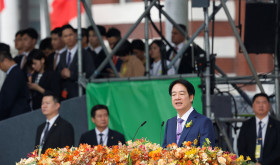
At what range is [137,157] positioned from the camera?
5262 mm

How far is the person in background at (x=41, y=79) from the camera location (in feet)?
34.5

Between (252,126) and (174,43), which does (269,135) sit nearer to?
(252,126)

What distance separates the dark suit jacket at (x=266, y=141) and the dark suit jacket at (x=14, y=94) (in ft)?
10.2

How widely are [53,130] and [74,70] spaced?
79.3 inches

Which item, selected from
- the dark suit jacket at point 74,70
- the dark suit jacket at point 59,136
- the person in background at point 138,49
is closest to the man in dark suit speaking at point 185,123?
the dark suit jacket at point 59,136

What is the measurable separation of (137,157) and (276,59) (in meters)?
5.57

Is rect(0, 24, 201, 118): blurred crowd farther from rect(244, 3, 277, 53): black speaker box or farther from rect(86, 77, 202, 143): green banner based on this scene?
rect(244, 3, 277, 53): black speaker box

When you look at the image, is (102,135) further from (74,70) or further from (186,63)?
(186,63)

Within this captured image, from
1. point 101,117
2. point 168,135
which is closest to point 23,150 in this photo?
point 101,117

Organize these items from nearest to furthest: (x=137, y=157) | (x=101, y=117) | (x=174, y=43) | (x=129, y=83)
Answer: (x=137, y=157) → (x=101, y=117) → (x=129, y=83) → (x=174, y=43)

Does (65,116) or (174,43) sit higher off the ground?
(174,43)

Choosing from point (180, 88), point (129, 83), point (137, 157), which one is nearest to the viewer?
point (137, 157)

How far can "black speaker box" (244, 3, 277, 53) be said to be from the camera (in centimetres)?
1041

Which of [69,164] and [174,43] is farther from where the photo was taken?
[174,43]
